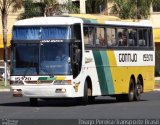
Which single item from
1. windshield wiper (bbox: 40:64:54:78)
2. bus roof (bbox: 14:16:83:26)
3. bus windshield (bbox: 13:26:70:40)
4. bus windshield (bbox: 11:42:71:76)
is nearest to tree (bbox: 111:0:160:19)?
bus roof (bbox: 14:16:83:26)

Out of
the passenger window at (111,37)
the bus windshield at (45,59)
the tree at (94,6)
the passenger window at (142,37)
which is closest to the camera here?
the bus windshield at (45,59)

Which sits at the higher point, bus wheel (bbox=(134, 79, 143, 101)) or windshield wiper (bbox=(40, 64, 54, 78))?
windshield wiper (bbox=(40, 64, 54, 78))

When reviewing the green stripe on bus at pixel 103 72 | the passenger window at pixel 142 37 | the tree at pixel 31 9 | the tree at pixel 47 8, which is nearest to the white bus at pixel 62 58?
the green stripe on bus at pixel 103 72

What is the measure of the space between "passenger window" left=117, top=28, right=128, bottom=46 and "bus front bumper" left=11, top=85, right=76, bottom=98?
15.7ft

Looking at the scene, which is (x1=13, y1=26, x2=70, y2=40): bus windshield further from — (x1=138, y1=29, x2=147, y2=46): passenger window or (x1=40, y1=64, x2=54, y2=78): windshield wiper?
(x1=138, y1=29, x2=147, y2=46): passenger window

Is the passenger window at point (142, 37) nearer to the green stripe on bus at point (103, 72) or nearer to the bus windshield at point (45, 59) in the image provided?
the green stripe on bus at point (103, 72)

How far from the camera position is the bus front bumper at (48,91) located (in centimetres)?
2688

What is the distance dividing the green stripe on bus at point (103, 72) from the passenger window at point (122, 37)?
4.86ft

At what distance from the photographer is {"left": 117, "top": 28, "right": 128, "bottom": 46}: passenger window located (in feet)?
102

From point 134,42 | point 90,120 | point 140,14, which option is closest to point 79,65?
point 134,42

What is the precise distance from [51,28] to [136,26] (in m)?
6.18

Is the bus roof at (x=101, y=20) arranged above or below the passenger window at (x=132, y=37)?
above

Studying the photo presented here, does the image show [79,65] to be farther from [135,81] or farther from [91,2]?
[91,2]

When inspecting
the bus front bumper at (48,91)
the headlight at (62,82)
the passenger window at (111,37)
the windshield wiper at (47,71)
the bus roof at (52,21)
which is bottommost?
the bus front bumper at (48,91)
